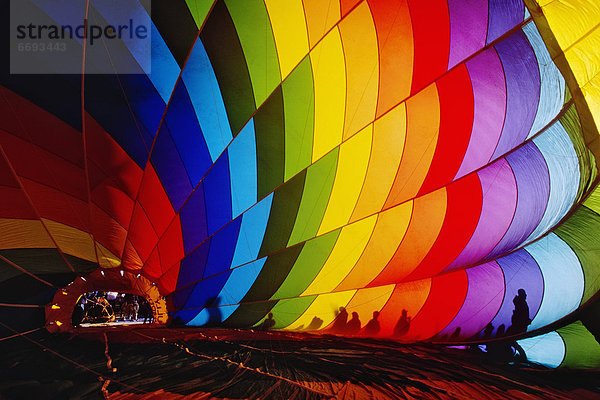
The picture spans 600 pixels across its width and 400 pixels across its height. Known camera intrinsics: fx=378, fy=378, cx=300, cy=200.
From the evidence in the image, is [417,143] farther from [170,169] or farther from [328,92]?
[170,169]

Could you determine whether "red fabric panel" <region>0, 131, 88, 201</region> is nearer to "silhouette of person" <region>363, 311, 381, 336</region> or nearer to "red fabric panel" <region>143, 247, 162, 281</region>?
"red fabric panel" <region>143, 247, 162, 281</region>

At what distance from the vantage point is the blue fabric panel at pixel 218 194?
3.36 m

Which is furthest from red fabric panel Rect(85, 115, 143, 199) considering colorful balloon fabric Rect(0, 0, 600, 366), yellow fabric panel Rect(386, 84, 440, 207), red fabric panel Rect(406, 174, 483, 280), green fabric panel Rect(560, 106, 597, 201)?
green fabric panel Rect(560, 106, 597, 201)

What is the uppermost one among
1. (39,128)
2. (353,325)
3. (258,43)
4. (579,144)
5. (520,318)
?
(258,43)

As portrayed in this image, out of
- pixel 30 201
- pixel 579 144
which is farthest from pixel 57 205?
pixel 579 144

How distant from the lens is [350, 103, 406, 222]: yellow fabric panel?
3.48 m

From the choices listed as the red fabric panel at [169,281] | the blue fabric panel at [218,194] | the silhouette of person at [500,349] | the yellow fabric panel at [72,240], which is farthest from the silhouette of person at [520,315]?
the yellow fabric panel at [72,240]

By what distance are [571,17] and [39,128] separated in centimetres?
407

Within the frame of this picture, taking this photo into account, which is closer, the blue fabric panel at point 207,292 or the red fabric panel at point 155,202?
the red fabric panel at point 155,202

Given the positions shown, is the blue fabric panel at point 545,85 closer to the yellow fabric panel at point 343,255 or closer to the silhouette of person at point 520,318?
the yellow fabric panel at point 343,255

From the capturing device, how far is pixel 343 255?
4238 millimetres

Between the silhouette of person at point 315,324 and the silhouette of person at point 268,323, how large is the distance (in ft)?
1.51

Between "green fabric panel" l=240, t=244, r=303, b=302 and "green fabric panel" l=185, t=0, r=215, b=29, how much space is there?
2353mm

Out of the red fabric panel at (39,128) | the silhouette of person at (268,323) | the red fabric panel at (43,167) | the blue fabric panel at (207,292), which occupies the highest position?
the red fabric panel at (39,128)
